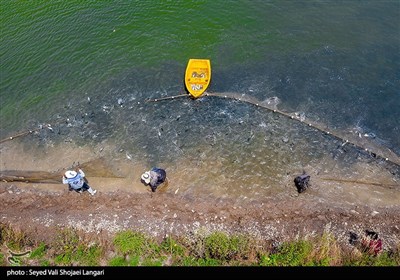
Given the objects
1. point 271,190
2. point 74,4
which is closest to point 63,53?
point 74,4

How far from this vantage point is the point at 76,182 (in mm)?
21312

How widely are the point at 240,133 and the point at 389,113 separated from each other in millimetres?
11426

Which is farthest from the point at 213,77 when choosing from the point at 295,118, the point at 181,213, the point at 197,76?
the point at 181,213

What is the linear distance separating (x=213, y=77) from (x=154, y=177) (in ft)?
38.1

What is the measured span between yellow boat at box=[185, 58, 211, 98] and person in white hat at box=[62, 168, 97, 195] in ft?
34.7

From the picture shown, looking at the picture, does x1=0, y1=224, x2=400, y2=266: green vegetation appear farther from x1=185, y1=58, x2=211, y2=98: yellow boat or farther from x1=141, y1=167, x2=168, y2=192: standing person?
x1=185, y1=58, x2=211, y2=98: yellow boat

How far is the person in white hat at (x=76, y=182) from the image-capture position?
21125mm

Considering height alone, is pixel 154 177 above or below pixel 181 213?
above

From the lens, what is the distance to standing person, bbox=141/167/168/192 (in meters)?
22.1

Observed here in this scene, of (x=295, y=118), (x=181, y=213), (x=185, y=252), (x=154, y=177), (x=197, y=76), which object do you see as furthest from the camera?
(x=197, y=76)

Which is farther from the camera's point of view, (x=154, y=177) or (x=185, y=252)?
(x=154, y=177)

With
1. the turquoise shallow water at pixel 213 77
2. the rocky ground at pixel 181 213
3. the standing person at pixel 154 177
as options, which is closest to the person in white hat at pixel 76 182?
the rocky ground at pixel 181 213

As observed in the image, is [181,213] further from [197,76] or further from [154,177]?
[197,76]

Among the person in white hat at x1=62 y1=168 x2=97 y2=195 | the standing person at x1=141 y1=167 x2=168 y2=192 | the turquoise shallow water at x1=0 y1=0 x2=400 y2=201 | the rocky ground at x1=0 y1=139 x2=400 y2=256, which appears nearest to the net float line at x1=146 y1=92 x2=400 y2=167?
the turquoise shallow water at x1=0 y1=0 x2=400 y2=201
